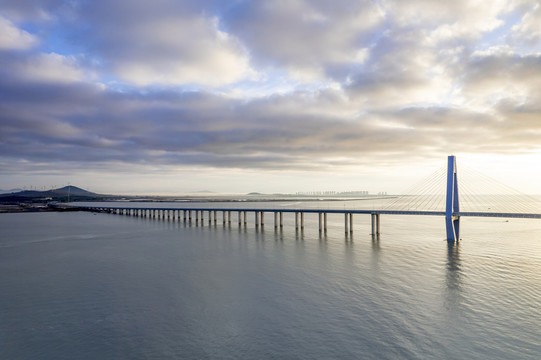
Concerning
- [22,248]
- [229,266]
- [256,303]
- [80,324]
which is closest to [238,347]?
[256,303]

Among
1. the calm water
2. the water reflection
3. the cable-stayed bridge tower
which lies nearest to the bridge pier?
the cable-stayed bridge tower

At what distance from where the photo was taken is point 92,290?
81.9 ft

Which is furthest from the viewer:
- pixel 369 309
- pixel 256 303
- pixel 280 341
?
pixel 256 303

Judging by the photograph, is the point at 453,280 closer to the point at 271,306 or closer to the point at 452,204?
the point at 271,306

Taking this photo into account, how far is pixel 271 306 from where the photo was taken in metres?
21.3

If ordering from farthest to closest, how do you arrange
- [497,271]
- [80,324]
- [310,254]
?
1. [310,254]
2. [497,271]
3. [80,324]

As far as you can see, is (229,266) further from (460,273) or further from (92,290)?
(460,273)

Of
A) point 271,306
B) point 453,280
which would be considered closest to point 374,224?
point 453,280

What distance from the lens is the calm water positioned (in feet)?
51.4

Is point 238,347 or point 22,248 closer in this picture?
point 238,347

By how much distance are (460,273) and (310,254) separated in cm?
1693

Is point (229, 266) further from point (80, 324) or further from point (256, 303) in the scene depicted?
point (80, 324)

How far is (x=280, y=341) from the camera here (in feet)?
53.7

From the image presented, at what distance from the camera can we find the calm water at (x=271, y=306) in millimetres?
15680
